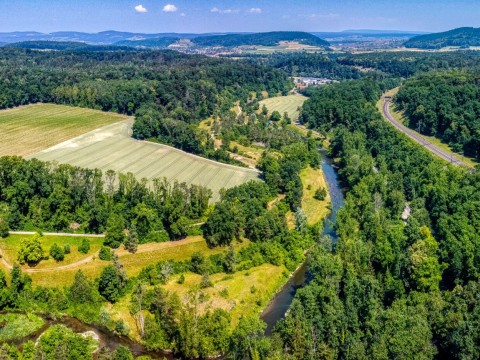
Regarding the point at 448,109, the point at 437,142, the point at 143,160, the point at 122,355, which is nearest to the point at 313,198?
the point at 143,160

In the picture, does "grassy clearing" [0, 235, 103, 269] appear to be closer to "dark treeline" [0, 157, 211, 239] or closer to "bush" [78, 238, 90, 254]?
"bush" [78, 238, 90, 254]

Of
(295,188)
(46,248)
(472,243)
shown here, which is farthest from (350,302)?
(46,248)

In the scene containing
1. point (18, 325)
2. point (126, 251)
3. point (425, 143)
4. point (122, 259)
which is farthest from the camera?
point (425, 143)

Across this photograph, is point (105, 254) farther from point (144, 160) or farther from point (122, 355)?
point (144, 160)

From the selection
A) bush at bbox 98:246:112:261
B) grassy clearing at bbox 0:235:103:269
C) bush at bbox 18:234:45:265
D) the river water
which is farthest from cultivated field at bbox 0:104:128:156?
the river water

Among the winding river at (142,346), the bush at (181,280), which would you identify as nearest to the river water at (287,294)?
the winding river at (142,346)

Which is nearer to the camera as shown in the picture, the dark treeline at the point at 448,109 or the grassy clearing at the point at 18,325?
the grassy clearing at the point at 18,325

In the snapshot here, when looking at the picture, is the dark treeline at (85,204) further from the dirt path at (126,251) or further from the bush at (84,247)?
the bush at (84,247)
